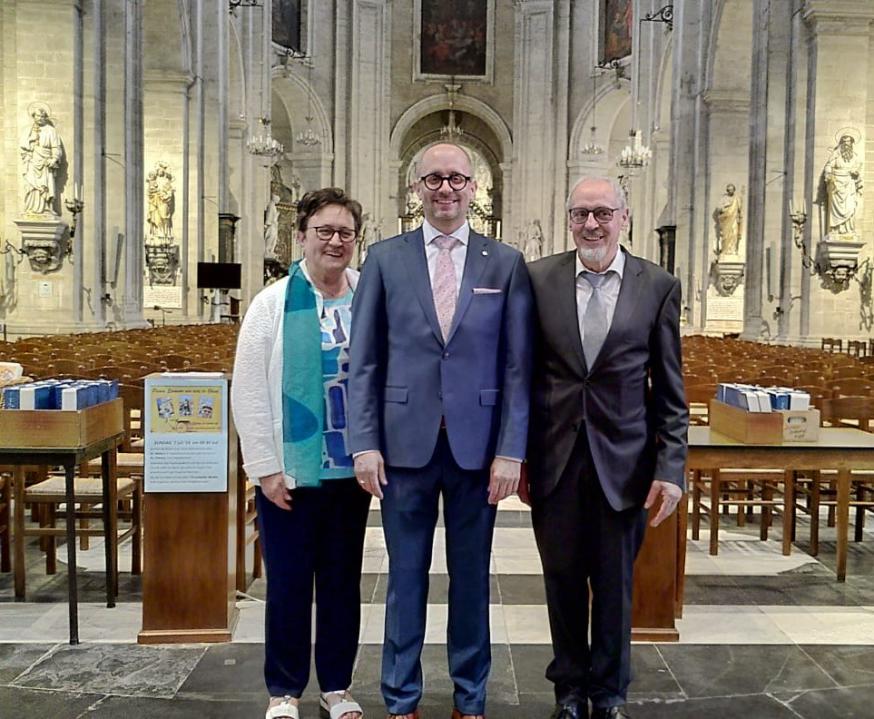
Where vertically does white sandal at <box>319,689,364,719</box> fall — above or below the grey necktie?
below

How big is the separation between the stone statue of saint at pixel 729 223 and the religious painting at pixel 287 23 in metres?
19.9

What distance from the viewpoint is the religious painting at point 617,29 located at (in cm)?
3581

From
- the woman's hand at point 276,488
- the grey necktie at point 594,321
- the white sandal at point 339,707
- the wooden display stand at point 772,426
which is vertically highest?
the grey necktie at point 594,321

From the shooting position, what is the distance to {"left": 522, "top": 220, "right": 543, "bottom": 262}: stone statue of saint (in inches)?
1485

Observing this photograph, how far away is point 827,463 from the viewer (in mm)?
4703

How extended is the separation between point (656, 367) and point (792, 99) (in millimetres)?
16427

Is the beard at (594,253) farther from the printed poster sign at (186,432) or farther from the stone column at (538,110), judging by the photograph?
the stone column at (538,110)

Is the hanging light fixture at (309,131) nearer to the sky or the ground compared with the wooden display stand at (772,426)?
nearer to the sky

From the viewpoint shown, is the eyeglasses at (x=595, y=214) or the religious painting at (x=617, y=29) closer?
the eyeglasses at (x=595, y=214)

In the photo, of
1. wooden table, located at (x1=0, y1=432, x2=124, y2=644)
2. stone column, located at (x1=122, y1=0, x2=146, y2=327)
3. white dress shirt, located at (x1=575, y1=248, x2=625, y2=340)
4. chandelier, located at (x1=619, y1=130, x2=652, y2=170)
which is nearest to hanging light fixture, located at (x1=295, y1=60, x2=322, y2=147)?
chandelier, located at (x1=619, y1=130, x2=652, y2=170)

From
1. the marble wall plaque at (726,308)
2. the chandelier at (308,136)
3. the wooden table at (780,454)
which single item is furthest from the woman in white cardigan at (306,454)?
the chandelier at (308,136)

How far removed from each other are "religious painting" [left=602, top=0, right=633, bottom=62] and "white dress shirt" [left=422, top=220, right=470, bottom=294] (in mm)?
34998

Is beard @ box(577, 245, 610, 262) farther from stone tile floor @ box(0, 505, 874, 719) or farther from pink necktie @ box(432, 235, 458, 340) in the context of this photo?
stone tile floor @ box(0, 505, 874, 719)

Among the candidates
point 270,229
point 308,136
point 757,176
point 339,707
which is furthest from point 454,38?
point 339,707
